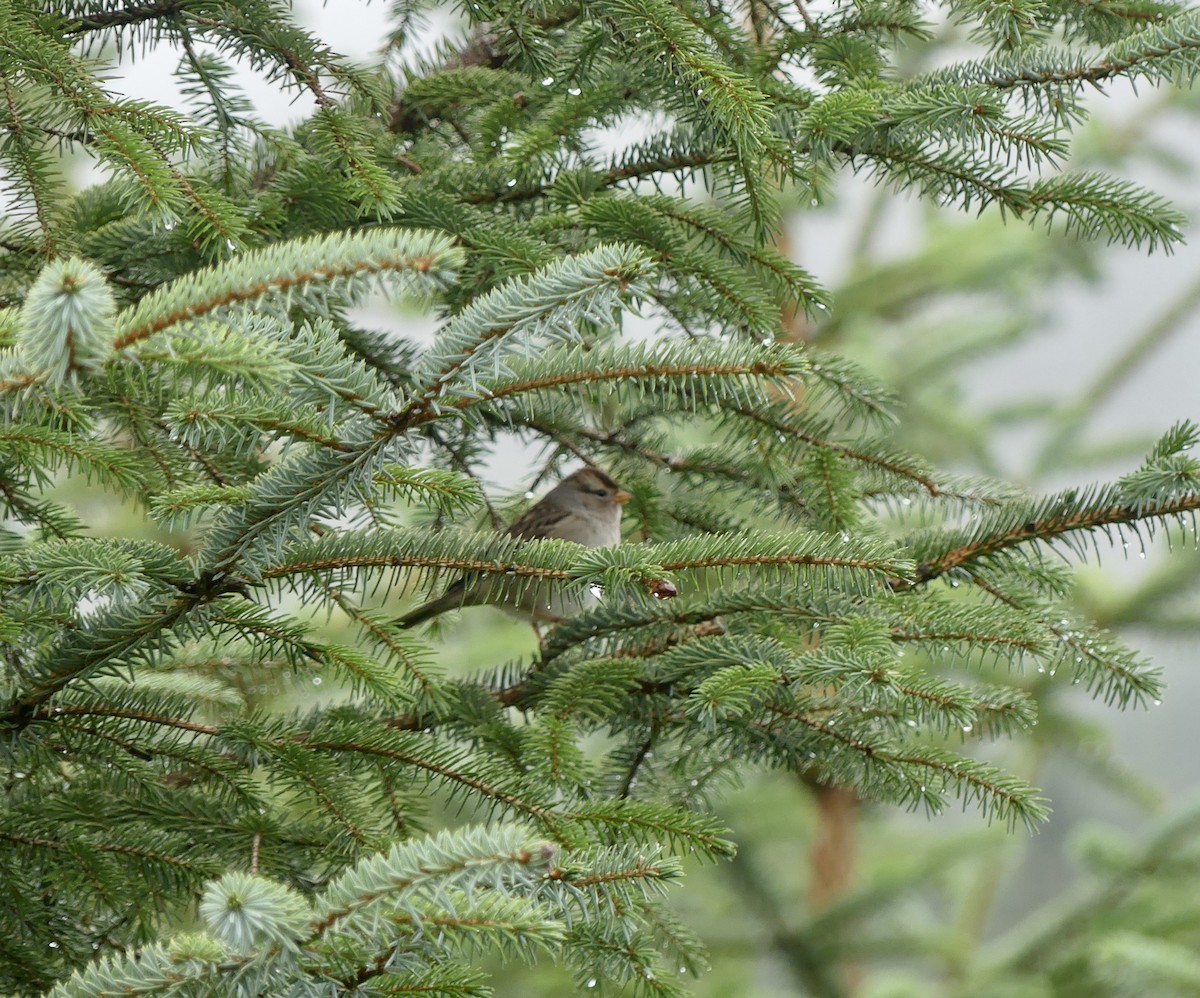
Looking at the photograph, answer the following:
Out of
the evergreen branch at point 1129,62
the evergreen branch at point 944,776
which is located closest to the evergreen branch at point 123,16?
the evergreen branch at point 1129,62

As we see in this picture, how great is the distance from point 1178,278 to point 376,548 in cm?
933

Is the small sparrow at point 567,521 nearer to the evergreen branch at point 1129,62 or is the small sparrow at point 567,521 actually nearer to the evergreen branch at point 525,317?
the evergreen branch at point 1129,62

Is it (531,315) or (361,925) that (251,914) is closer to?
(361,925)

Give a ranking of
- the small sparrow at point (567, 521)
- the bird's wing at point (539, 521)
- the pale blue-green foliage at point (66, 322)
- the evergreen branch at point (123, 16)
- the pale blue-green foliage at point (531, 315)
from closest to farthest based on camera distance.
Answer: the pale blue-green foliage at point (66, 322) → the pale blue-green foliage at point (531, 315) → the evergreen branch at point (123, 16) → the small sparrow at point (567, 521) → the bird's wing at point (539, 521)

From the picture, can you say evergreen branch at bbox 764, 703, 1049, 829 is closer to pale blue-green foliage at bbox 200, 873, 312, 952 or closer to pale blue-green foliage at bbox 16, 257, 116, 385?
pale blue-green foliage at bbox 200, 873, 312, 952

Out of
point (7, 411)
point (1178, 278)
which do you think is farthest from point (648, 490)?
point (1178, 278)

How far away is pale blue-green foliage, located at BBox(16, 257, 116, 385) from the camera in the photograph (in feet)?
2.80

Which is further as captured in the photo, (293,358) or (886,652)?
(886,652)

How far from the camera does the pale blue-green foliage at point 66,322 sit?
853 mm

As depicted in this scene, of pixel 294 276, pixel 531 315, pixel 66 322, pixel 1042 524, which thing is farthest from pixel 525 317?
pixel 1042 524

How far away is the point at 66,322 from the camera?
2.80 feet

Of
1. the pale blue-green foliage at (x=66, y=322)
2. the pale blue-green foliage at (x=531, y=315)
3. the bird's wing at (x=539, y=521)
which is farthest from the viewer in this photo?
the bird's wing at (x=539, y=521)

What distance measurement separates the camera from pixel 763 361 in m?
→ 1.14

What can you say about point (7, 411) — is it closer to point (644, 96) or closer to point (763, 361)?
point (763, 361)
